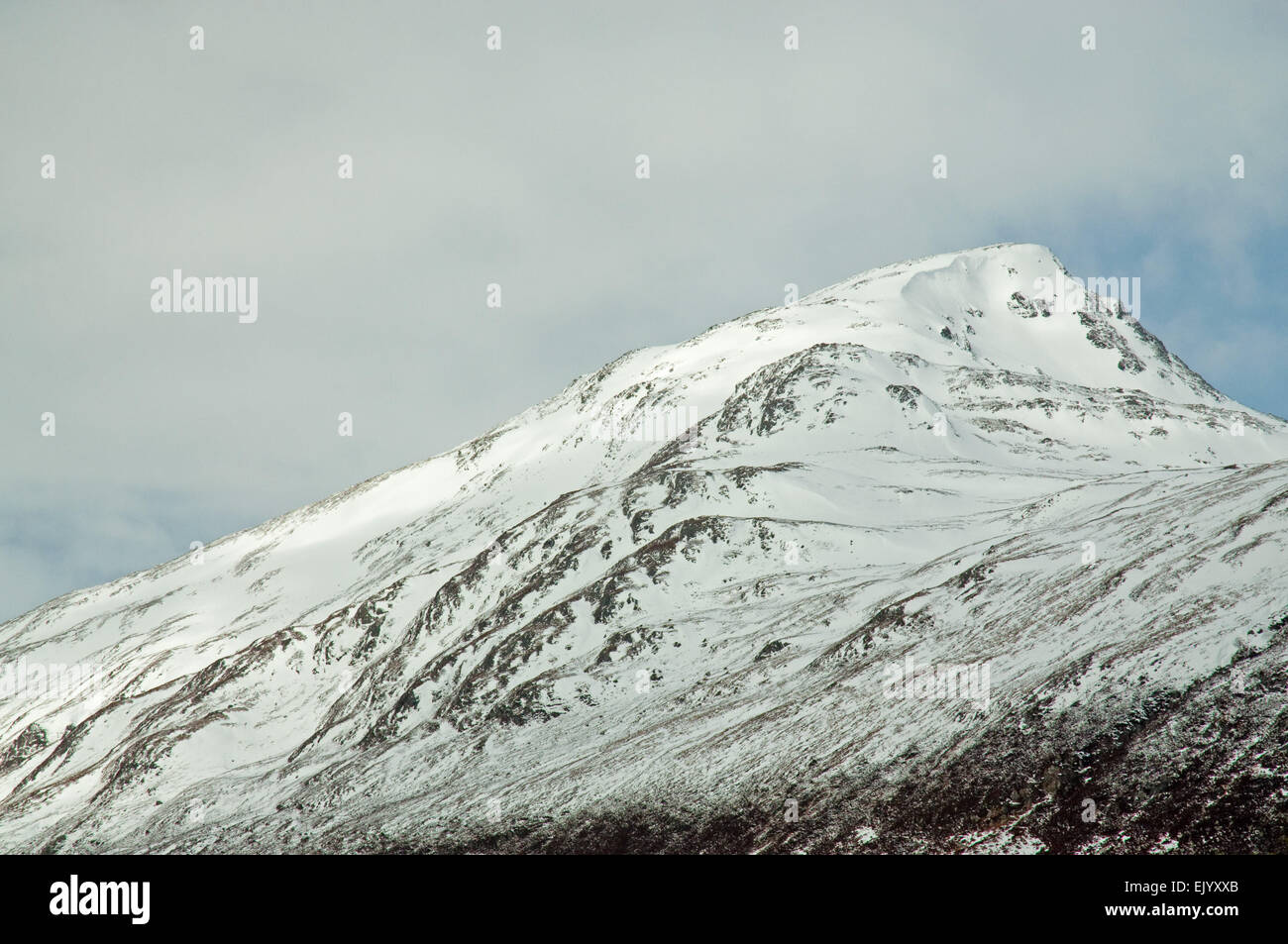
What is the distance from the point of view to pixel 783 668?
78.7 m

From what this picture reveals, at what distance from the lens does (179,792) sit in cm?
10450

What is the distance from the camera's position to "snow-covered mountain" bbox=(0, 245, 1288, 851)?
48.4 meters

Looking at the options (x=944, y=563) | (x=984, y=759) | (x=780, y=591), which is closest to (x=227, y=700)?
(x=780, y=591)

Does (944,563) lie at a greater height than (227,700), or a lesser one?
greater

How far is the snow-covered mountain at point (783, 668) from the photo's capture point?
48375 mm

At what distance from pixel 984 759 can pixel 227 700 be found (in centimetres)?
9453

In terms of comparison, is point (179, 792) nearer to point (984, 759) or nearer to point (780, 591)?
point (780, 591)

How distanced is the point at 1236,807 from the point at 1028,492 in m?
82.3

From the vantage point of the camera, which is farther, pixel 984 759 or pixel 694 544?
pixel 694 544

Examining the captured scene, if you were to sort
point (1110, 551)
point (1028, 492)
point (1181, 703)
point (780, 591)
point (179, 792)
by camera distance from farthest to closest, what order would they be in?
point (1028, 492) < point (179, 792) < point (780, 591) < point (1110, 551) < point (1181, 703)
